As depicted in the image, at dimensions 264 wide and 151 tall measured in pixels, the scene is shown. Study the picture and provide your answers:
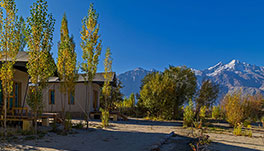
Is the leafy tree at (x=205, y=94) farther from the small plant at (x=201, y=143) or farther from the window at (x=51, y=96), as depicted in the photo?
the small plant at (x=201, y=143)

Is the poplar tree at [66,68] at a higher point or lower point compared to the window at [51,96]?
higher

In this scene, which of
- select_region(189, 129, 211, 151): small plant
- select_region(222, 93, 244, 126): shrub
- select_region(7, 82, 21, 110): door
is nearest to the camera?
select_region(189, 129, 211, 151): small plant

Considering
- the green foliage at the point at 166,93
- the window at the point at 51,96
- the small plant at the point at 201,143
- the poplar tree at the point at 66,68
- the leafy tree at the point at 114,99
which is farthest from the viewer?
the leafy tree at the point at 114,99

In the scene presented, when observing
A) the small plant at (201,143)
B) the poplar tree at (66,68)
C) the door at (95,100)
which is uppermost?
the poplar tree at (66,68)

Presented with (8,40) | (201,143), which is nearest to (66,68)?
(8,40)

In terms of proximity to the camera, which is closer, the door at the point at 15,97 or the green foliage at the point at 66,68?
the green foliage at the point at 66,68

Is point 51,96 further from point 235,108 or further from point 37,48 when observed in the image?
point 235,108

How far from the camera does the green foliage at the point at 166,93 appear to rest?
2081 cm

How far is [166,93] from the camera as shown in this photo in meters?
20.9

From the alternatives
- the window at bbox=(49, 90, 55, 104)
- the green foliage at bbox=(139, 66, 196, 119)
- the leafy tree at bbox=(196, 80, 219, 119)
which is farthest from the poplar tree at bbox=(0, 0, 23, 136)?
the leafy tree at bbox=(196, 80, 219, 119)

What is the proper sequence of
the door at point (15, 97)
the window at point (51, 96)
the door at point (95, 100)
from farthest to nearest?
the door at point (95, 100) < the window at point (51, 96) < the door at point (15, 97)

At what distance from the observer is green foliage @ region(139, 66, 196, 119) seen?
68.3 feet

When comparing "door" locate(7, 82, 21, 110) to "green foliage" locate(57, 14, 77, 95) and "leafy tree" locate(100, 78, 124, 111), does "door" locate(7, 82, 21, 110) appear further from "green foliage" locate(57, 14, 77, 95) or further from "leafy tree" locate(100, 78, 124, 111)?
"leafy tree" locate(100, 78, 124, 111)

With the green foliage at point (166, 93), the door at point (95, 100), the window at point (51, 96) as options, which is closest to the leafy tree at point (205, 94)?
the green foliage at point (166, 93)
